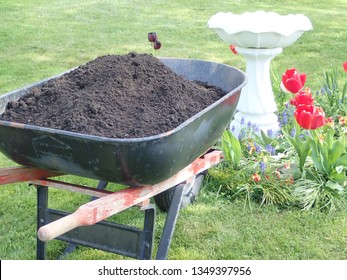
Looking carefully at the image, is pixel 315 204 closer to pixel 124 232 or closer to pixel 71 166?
pixel 124 232

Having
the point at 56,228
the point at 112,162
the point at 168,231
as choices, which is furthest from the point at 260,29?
the point at 56,228

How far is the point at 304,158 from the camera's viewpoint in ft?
10.5

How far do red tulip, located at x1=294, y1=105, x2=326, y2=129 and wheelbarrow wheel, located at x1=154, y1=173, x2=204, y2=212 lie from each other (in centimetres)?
59

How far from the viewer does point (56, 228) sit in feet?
5.90

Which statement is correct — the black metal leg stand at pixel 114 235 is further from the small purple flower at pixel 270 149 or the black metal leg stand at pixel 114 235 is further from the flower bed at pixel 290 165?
the small purple flower at pixel 270 149

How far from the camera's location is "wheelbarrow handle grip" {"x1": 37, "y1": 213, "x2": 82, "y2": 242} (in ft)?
5.82

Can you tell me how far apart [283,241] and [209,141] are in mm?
754

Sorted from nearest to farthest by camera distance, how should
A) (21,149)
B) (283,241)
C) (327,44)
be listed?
(21,149), (283,241), (327,44)

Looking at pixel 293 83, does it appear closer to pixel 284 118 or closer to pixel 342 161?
pixel 342 161

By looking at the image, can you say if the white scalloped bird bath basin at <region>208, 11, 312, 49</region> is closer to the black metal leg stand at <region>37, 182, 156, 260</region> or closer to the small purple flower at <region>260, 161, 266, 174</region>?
the small purple flower at <region>260, 161, 266, 174</region>

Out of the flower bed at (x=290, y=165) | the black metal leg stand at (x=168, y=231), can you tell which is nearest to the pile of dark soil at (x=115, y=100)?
the black metal leg stand at (x=168, y=231)

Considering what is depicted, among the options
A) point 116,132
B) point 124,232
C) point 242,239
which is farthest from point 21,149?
point 242,239

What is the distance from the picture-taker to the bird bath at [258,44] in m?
3.37

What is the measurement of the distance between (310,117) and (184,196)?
2.72ft
